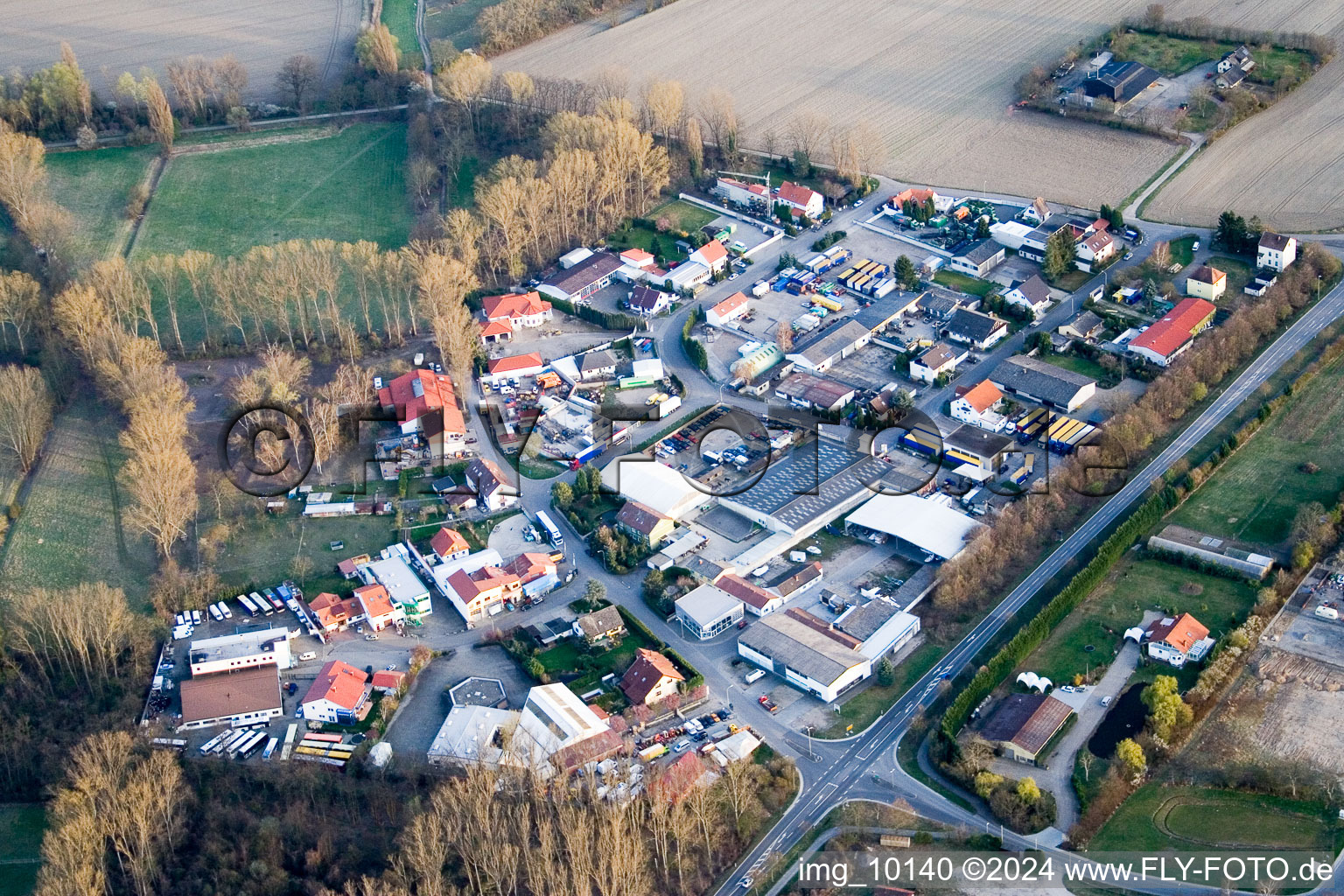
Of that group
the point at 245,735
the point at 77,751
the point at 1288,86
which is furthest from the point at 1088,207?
the point at 77,751

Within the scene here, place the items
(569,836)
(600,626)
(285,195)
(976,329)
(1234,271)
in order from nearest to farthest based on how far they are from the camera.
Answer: (569,836)
(600,626)
(976,329)
(1234,271)
(285,195)

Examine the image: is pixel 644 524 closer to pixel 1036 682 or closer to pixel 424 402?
pixel 424 402

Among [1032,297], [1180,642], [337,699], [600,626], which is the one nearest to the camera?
[1180,642]

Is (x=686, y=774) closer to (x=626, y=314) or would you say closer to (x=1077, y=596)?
(x=1077, y=596)

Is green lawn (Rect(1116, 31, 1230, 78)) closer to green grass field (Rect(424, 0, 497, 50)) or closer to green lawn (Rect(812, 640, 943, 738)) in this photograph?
green grass field (Rect(424, 0, 497, 50))

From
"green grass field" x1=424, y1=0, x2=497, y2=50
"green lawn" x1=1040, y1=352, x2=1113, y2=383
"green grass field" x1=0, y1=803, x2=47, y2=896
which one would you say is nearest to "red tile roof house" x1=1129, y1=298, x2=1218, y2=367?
"green lawn" x1=1040, y1=352, x2=1113, y2=383

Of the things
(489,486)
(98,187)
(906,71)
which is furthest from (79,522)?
(906,71)
